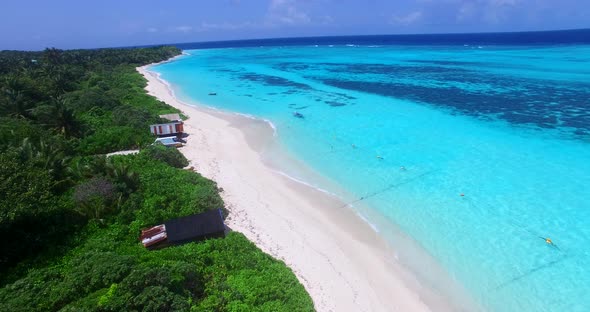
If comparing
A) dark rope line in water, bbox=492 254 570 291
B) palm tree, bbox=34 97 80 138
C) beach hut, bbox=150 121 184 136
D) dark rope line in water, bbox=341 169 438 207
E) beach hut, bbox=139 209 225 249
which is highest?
palm tree, bbox=34 97 80 138

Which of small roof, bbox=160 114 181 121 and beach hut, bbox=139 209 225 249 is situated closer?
beach hut, bbox=139 209 225 249

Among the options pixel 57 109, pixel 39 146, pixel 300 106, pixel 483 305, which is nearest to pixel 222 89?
pixel 300 106

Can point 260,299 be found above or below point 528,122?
below

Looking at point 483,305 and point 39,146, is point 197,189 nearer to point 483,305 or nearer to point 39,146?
point 39,146

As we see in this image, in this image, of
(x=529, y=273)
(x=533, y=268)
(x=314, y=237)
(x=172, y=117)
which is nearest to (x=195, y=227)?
(x=314, y=237)

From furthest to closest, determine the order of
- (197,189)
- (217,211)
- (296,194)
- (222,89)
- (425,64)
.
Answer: (425,64) < (222,89) < (296,194) < (197,189) < (217,211)

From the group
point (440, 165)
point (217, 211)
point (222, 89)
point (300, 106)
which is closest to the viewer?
point (217, 211)

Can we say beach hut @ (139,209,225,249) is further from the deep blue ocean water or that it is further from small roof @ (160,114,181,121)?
small roof @ (160,114,181,121)

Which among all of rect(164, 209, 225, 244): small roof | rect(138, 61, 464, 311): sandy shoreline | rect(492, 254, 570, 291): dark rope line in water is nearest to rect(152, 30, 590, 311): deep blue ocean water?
rect(492, 254, 570, 291): dark rope line in water

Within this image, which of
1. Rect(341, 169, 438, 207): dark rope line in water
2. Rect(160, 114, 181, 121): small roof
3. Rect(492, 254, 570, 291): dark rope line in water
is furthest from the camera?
Rect(160, 114, 181, 121): small roof
